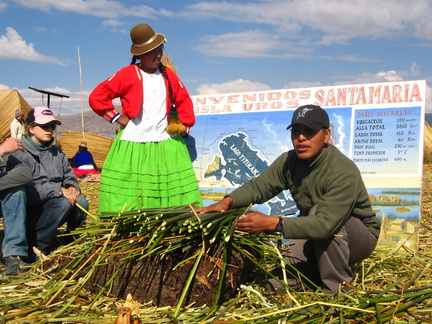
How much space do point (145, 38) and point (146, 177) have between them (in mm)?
1253

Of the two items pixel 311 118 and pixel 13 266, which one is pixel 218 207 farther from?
pixel 13 266

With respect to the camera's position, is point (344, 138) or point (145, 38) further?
point (344, 138)

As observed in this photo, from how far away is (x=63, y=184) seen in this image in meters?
4.49

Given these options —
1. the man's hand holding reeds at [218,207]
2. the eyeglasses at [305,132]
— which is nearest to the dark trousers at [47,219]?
the man's hand holding reeds at [218,207]

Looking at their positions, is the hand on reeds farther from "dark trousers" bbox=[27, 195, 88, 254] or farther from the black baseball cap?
"dark trousers" bbox=[27, 195, 88, 254]

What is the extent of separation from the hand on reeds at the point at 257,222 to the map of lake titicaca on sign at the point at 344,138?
5.45ft

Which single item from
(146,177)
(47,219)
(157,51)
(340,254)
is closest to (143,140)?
(146,177)

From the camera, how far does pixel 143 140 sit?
4488mm

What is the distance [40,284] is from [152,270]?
2.98 ft

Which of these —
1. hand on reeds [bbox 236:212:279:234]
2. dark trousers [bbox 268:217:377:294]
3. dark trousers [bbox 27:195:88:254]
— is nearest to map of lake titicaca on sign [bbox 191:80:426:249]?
dark trousers [bbox 268:217:377:294]

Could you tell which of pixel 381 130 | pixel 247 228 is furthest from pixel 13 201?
pixel 381 130

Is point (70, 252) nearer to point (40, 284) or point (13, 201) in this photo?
point (40, 284)

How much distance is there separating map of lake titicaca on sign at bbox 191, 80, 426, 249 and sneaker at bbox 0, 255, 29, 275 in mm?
2268

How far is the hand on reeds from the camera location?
2.88m
